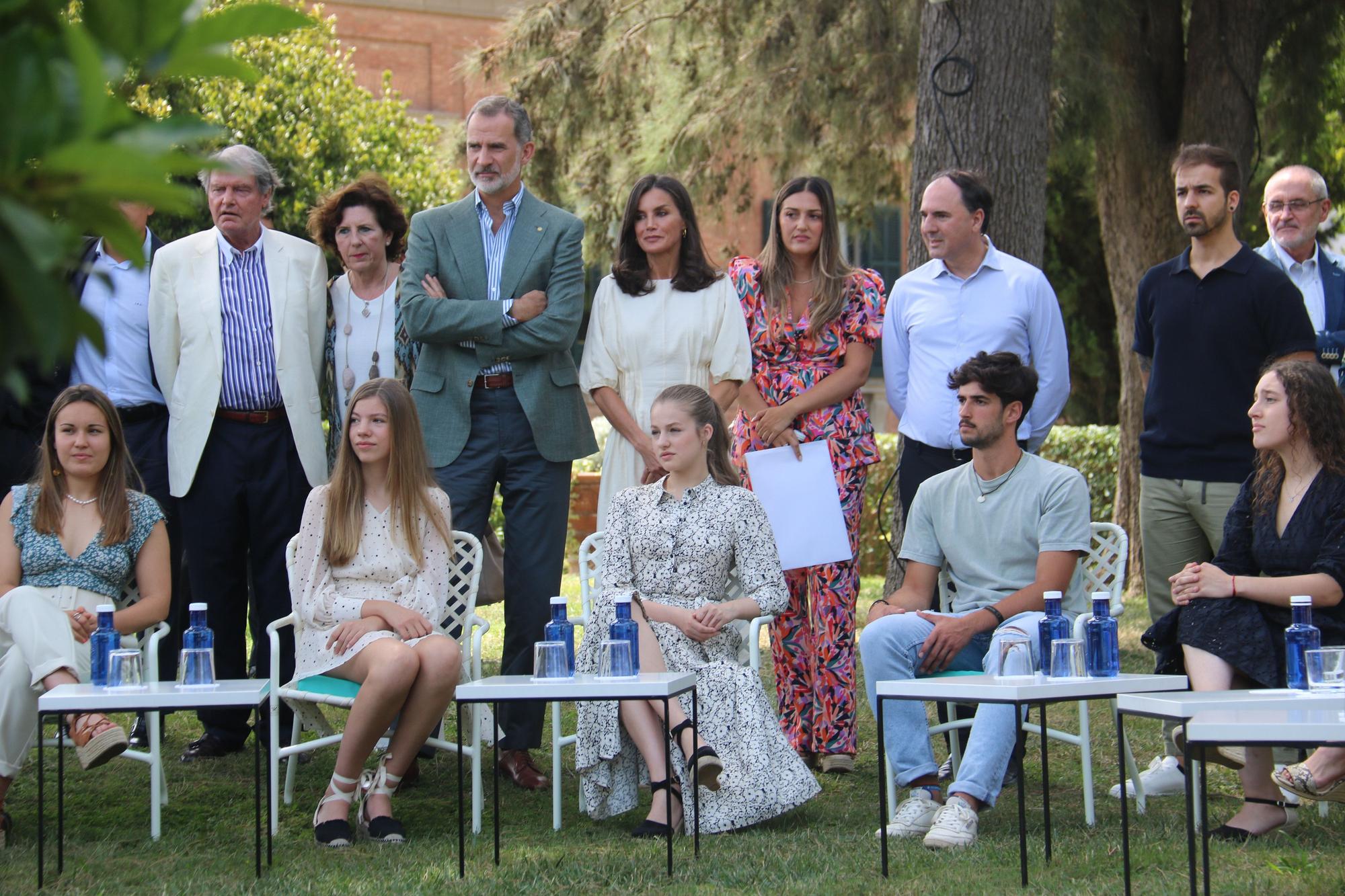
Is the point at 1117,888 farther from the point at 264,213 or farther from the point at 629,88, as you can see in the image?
the point at 629,88

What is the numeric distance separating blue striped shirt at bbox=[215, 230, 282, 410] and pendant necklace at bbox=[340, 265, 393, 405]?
10.2 inches

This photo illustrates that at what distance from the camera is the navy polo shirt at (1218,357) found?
4984 mm

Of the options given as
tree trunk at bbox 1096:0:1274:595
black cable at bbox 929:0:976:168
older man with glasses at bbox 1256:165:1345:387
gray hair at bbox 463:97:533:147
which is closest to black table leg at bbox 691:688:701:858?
gray hair at bbox 463:97:533:147

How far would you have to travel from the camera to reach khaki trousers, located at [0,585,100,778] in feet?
13.8

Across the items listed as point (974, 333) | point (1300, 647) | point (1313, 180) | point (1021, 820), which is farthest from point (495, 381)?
point (1313, 180)

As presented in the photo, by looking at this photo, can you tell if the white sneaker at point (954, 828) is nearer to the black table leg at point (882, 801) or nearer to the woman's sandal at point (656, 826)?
the black table leg at point (882, 801)

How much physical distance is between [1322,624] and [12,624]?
12.4 feet

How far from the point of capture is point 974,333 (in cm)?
518

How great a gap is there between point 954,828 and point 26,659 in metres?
2.69

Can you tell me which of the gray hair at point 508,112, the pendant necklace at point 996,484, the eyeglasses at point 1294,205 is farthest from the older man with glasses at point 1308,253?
the gray hair at point 508,112

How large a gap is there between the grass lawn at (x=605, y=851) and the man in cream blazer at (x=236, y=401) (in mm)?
→ 671

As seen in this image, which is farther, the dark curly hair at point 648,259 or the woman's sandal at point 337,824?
the dark curly hair at point 648,259

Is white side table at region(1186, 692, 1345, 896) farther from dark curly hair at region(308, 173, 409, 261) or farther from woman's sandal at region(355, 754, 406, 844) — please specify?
dark curly hair at region(308, 173, 409, 261)

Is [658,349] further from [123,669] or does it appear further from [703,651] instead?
[123,669]
